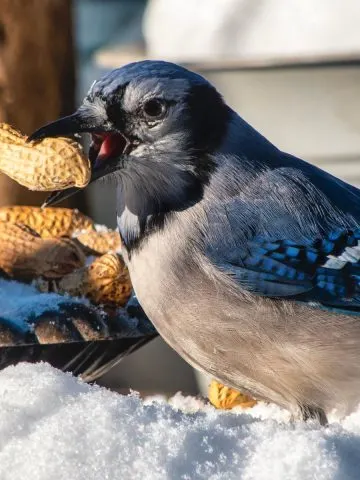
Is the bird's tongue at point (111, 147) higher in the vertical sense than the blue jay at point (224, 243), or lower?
higher

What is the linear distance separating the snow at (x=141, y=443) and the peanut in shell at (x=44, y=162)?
30 centimetres

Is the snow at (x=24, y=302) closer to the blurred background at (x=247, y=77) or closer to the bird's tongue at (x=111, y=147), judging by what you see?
the bird's tongue at (x=111, y=147)

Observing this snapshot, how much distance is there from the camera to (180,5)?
2.37 meters

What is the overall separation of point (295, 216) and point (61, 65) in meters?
0.98

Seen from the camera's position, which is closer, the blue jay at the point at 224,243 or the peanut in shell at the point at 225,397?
the blue jay at the point at 224,243

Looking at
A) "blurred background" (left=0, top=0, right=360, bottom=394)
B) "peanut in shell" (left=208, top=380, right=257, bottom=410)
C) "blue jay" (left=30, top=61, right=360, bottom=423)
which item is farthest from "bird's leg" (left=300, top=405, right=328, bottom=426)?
"blurred background" (left=0, top=0, right=360, bottom=394)

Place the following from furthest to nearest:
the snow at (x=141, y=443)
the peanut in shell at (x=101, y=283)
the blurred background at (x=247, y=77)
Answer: the blurred background at (x=247, y=77) → the peanut in shell at (x=101, y=283) → the snow at (x=141, y=443)

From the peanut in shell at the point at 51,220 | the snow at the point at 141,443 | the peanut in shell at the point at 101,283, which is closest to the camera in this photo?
the snow at the point at 141,443

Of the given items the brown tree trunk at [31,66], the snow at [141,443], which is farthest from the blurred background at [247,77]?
the snow at [141,443]

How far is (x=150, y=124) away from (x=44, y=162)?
130 mm

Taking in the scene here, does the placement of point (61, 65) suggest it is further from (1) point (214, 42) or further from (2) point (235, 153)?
(2) point (235, 153)

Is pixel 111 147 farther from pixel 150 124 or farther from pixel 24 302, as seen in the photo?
pixel 24 302

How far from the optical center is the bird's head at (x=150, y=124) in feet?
3.31

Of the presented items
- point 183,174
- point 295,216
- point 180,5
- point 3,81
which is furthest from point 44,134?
point 180,5
